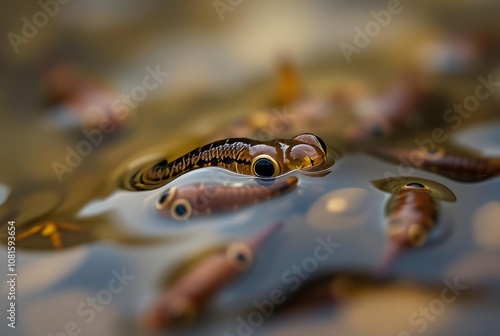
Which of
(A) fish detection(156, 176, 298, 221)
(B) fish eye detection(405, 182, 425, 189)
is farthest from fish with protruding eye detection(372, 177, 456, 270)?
(A) fish detection(156, 176, 298, 221)

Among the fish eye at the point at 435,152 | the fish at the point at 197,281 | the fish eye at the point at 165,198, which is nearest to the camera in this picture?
the fish at the point at 197,281

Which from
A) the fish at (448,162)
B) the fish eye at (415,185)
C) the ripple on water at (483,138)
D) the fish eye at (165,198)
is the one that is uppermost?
the ripple on water at (483,138)

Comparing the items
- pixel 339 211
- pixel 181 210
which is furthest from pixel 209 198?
pixel 339 211

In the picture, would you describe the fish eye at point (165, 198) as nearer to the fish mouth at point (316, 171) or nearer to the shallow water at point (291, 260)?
the shallow water at point (291, 260)

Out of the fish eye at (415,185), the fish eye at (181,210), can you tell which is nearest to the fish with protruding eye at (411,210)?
the fish eye at (415,185)

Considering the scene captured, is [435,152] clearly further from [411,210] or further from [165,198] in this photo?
[165,198]
